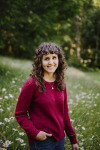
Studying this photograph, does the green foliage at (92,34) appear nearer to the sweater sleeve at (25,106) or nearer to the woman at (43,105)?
the woman at (43,105)

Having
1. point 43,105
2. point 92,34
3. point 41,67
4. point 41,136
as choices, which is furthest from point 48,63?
point 92,34

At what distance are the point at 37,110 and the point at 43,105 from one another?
0.28 feet

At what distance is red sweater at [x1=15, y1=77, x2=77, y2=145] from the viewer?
132 cm

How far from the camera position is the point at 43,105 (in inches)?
53.5

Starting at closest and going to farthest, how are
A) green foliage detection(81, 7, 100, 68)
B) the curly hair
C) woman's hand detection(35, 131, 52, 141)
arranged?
woman's hand detection(35, 131, 52, 141) → the curly hair → green foliage detection(81, 7, 100, 68)

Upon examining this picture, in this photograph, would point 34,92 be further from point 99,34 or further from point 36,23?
point 99,34

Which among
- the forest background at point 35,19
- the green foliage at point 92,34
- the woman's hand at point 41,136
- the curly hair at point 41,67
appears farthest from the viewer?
the green foliage at point 92,34

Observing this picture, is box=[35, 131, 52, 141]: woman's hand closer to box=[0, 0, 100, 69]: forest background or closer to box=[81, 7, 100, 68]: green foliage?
box=[0, 0, 100, 69]: forest background

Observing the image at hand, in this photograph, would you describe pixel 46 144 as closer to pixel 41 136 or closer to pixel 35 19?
pixel 41 136

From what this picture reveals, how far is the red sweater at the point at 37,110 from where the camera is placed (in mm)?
1318

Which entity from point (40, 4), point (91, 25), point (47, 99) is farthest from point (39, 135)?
point (91, 25)

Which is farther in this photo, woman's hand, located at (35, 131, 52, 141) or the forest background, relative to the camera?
the forest background

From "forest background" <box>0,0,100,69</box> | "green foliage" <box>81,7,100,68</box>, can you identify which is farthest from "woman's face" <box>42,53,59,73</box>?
"green foliage" <box>81,7,100,68</box>

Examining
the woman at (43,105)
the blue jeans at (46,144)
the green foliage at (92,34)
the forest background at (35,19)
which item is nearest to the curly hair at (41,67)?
the woman at (43,105)
